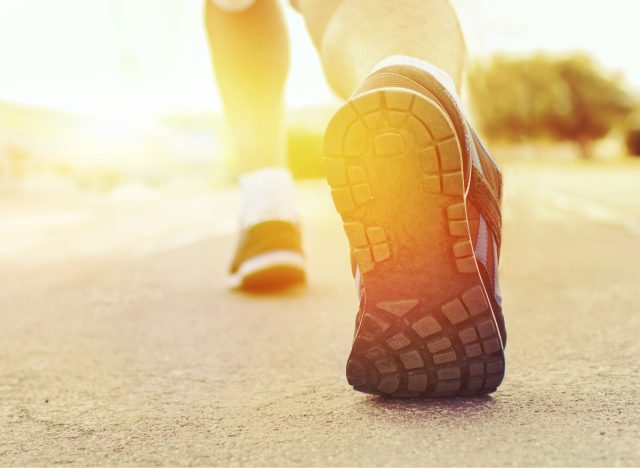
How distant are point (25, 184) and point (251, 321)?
8.51 meters

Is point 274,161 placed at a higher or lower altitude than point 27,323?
higher

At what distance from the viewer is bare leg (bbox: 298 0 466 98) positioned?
104cm

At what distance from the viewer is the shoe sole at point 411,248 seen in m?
0.88

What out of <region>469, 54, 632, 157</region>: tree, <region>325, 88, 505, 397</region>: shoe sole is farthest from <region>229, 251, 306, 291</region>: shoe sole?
<region>469, 54, 632, 157</region>: tree

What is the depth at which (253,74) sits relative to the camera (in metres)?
2.03

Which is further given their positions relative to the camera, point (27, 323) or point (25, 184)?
point (25, 184)

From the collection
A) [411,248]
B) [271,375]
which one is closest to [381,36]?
[411,248]

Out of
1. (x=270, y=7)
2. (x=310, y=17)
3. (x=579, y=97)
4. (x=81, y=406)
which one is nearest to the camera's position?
(x=81, y=406)

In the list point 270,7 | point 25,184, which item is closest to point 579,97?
point 25,184

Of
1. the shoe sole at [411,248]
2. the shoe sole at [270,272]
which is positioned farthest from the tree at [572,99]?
the shoe sole at [411,248]

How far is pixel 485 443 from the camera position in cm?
77

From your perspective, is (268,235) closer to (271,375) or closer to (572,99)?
(271,375)

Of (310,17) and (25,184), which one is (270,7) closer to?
(310,17)

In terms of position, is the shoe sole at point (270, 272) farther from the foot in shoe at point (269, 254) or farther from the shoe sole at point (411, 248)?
the shoe sole at point (411, 248)
